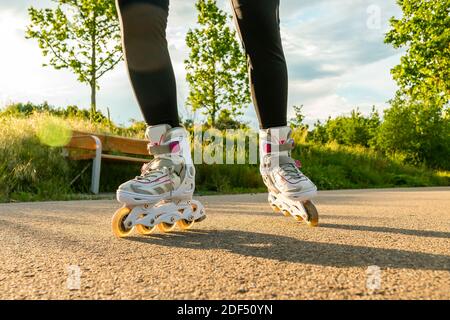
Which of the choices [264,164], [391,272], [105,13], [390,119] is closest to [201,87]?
[105,13]

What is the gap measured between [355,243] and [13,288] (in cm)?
110

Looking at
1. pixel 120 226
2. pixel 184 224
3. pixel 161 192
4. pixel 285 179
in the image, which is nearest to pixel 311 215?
pixel 285 179

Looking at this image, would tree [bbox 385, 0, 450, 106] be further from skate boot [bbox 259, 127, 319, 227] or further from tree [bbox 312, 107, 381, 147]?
skate boot [bbox 259, 127, 319, 227]

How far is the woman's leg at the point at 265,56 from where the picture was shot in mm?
2150

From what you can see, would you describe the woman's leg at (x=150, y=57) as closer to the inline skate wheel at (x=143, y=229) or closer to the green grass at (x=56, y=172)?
the inline skate wheel at (x=143, y=229)

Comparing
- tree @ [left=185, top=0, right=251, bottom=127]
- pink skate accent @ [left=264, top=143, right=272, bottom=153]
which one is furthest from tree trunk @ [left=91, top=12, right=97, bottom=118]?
pink skate accent @ [left=264, top=143, right=272, bottom=153]

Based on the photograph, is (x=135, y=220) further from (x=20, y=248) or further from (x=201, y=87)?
(x=201, y=87)

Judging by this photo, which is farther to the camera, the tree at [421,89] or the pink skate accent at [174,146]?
the tree at [421,89]

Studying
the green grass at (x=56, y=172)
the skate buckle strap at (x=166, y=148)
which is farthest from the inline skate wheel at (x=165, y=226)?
the green grass at (x=56, y=172)

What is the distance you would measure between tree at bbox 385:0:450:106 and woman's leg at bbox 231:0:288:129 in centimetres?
1707

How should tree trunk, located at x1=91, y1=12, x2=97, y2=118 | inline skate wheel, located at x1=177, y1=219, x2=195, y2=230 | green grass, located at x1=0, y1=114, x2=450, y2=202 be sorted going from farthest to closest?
tree trunk, located at x1=91, y1=12, x2=97, y2=118 → green grass, located at x1=0, y1=114, x2=450, y2=202 → inline skate wheel, located at x1=177, y1=219, x2=195, y2=230

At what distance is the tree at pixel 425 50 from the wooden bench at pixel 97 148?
538 inches

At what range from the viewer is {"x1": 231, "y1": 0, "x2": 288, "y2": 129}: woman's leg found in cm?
215

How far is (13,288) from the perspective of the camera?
45.3 inches
